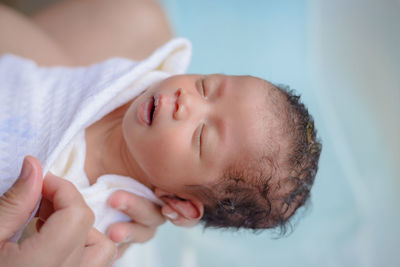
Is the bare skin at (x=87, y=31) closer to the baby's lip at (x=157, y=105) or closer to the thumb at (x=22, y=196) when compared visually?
the baby's lip at (x=157, y=105)

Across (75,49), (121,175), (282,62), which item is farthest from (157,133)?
(282,62)

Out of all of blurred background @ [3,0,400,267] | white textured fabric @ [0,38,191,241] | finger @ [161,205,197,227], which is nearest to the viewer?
white textured fabric @ [0,38,191,241]

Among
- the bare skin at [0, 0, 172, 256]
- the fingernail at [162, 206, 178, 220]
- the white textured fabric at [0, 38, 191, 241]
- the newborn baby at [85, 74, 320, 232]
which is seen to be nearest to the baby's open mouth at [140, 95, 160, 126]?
the newborn baby at [85, 74, 320, 232]

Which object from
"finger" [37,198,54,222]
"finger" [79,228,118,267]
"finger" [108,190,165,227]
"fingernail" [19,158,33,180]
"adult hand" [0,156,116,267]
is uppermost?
"fingernail" [19,158,33,180]

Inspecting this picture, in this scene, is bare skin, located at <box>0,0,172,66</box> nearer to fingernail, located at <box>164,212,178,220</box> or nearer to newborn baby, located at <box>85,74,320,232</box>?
newborn baby, located at <box>85,74,320,232</box>

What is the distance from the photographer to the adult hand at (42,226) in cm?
64

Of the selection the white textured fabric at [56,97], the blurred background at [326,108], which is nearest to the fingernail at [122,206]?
the white textured fabric at [56,97]

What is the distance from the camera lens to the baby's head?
0.92 metres

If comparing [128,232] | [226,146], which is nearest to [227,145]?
[226,146]

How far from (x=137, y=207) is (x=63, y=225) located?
0.34m

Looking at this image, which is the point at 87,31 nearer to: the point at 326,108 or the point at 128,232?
the point at 128,232

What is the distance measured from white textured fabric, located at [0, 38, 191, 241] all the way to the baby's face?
142 mm

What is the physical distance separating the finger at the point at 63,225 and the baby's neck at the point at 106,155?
29 centimetres

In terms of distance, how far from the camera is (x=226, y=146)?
3.04 ft
